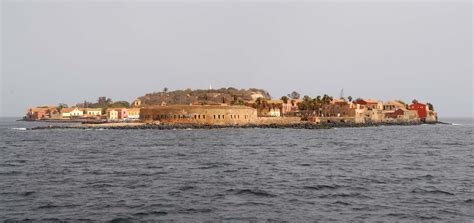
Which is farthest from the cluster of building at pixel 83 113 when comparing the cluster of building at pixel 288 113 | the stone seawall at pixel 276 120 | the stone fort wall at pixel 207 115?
the stone seawall at pixel 276 120

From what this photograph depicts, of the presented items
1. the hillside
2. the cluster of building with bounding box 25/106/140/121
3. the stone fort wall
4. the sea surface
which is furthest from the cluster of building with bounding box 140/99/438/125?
the sea surface

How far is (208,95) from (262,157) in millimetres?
130435

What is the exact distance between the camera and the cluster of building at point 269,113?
9869 centimetres

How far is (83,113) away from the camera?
505ft

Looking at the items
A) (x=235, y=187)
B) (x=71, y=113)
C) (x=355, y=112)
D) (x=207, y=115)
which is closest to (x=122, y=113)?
(x=71, y=113)

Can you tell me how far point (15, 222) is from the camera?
685 inches

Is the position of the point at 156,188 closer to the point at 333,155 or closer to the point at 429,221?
the point at 429,221

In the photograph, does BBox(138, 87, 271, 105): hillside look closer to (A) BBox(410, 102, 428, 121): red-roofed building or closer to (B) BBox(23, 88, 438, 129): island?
(B) BBox(23, 88, 438, 129): island

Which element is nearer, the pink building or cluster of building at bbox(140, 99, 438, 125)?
cluster of building at bbox(140, 99, 438, 125)

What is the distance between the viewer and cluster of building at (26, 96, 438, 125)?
9869 cm

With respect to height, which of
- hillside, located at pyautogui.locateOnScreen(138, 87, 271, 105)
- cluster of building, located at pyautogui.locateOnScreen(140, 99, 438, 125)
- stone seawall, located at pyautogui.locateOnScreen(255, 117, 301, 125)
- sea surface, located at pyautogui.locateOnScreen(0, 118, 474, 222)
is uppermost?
hillside, located at pyautogui.locateOnScreen(138, 87, 271, 105)

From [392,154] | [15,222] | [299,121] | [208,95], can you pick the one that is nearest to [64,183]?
[15,222]

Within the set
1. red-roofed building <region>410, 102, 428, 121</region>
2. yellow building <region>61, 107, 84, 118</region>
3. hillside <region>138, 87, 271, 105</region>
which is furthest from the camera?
hillside <region>138, 87, 271, 105</region>

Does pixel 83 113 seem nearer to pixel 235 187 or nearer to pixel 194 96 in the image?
pixel 194 96
